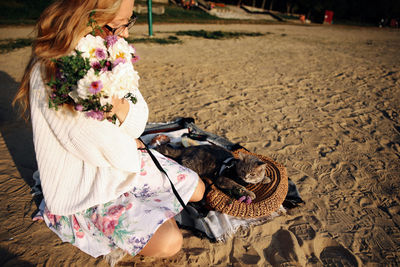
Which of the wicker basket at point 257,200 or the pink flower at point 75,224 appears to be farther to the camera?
the wicker basket at point 257,200

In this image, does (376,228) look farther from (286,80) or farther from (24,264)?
(286,80)

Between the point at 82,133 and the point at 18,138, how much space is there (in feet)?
9.23

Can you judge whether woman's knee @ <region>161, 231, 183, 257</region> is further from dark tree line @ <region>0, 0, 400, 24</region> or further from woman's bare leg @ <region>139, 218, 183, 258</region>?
dark tree line @ <region>0, 0, 400, 24</region>

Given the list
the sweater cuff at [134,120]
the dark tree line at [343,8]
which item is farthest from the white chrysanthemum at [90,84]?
the dark tree line at [343,8]

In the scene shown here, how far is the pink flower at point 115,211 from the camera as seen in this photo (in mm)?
1724

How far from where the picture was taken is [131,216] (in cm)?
174

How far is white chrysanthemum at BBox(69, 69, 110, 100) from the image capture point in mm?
1333

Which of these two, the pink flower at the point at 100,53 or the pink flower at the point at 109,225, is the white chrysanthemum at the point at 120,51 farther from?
the pink flower at the point at 109,225

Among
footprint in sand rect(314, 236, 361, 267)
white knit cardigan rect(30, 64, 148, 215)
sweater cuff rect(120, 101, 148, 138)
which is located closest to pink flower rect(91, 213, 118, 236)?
white knit cardigan rect(30, 64, 148, 215)

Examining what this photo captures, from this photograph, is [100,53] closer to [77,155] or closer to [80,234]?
[77,155]

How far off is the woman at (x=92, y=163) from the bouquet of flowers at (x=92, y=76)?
0.08 m

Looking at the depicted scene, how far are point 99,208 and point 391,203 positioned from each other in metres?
3.23

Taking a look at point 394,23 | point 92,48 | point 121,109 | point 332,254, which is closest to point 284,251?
point 332,254

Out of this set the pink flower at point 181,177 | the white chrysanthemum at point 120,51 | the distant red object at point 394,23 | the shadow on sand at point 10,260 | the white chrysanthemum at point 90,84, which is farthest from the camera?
the distant red object at point 394,23
